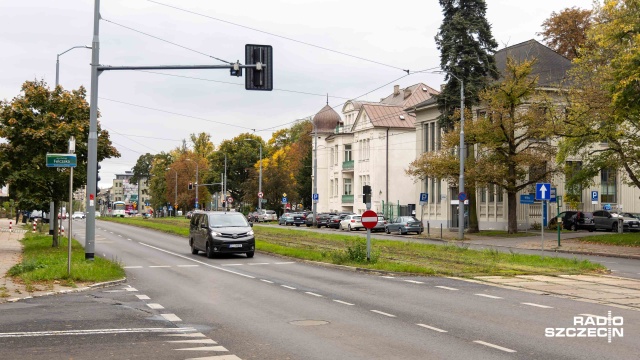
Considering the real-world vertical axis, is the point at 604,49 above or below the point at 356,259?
above

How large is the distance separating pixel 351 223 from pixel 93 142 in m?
39.7

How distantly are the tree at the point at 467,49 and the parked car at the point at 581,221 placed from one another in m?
8.87

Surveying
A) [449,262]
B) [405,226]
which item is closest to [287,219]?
[405,226]

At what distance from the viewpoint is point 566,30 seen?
5916 centimetres

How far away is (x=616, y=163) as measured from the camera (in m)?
37.5

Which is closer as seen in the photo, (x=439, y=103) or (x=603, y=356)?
(x=603, y=356)

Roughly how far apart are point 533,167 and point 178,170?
3108 inches

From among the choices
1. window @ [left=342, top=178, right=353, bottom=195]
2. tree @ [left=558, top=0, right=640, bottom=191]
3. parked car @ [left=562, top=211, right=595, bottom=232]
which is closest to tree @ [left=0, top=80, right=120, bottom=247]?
tree @ [left=558, top=0, right=640, bottom=191]

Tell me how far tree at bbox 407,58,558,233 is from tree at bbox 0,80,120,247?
24116 millimetres

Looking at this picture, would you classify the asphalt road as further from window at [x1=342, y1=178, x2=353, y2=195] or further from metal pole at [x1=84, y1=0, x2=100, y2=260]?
window at [x1=342, y1=178, x2=353, y2=195]

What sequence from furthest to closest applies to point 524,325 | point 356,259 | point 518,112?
point 518,112
point 356,259
point 524,325

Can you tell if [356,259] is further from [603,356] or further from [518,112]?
[518,112]

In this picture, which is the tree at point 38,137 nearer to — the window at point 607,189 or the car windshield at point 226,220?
the car windshield at point 226,220

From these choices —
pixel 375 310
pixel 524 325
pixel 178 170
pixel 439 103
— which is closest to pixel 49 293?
pixel 375 310
